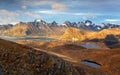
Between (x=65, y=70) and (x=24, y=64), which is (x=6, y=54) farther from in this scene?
(x=65, y=70)

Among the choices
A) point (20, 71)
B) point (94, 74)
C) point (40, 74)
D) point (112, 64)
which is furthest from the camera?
point (112, 64)

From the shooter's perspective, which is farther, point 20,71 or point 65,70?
point 65,70

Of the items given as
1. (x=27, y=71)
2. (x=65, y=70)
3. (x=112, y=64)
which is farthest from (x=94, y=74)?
(x=27, y=71)

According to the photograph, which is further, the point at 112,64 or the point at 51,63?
the point at 112,64

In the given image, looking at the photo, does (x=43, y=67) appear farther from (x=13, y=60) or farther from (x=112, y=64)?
(x=112, y=64)

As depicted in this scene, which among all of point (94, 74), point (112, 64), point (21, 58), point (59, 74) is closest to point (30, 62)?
point (21, 58)

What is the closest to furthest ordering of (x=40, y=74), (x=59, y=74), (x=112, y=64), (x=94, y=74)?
(x=40, y=74)
(x=59, y=74)
(x=94, y=74)
(x=112, y=64)

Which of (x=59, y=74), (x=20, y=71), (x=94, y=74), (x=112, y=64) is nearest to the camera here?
(x=20, y=71)

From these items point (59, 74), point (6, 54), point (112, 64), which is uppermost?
point (6, 54)

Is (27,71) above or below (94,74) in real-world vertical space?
above
